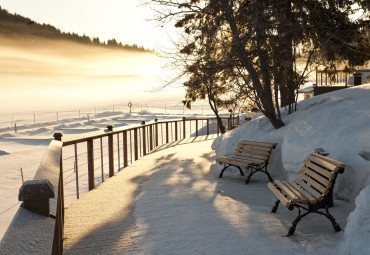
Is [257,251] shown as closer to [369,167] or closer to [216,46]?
[369,167]

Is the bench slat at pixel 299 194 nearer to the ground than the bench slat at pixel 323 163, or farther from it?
nearer to the ground

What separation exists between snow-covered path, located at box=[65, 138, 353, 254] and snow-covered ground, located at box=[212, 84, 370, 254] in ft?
1.11

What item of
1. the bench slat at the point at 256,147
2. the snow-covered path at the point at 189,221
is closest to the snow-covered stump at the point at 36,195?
the snow-covered path at the point at 189,221

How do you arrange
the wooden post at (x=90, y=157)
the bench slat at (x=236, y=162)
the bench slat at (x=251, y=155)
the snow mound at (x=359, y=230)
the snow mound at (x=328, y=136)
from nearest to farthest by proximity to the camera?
the snow mound at (x=359, y=230)
the snow mound at (x=328, y=136)
the wooden post at (x=90, y=157)
the bench slat at (x=236, y=162)
the bench slat at (x=251, y=155)

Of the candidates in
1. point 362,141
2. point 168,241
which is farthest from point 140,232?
point 362,141

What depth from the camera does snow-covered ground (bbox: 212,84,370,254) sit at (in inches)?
133

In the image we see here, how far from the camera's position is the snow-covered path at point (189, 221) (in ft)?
11.8

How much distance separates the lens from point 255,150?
728 centimetres

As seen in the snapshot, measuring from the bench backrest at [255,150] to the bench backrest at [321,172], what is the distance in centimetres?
187

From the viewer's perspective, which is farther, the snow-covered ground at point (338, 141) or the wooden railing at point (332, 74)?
the wooden railing at point (332, 74)

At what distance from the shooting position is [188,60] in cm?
996

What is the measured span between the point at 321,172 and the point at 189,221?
66.2 inches

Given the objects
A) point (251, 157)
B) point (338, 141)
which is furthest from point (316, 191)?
point (251, 157)

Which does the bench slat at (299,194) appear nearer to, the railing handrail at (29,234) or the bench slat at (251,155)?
the bench slat at (251,155)
